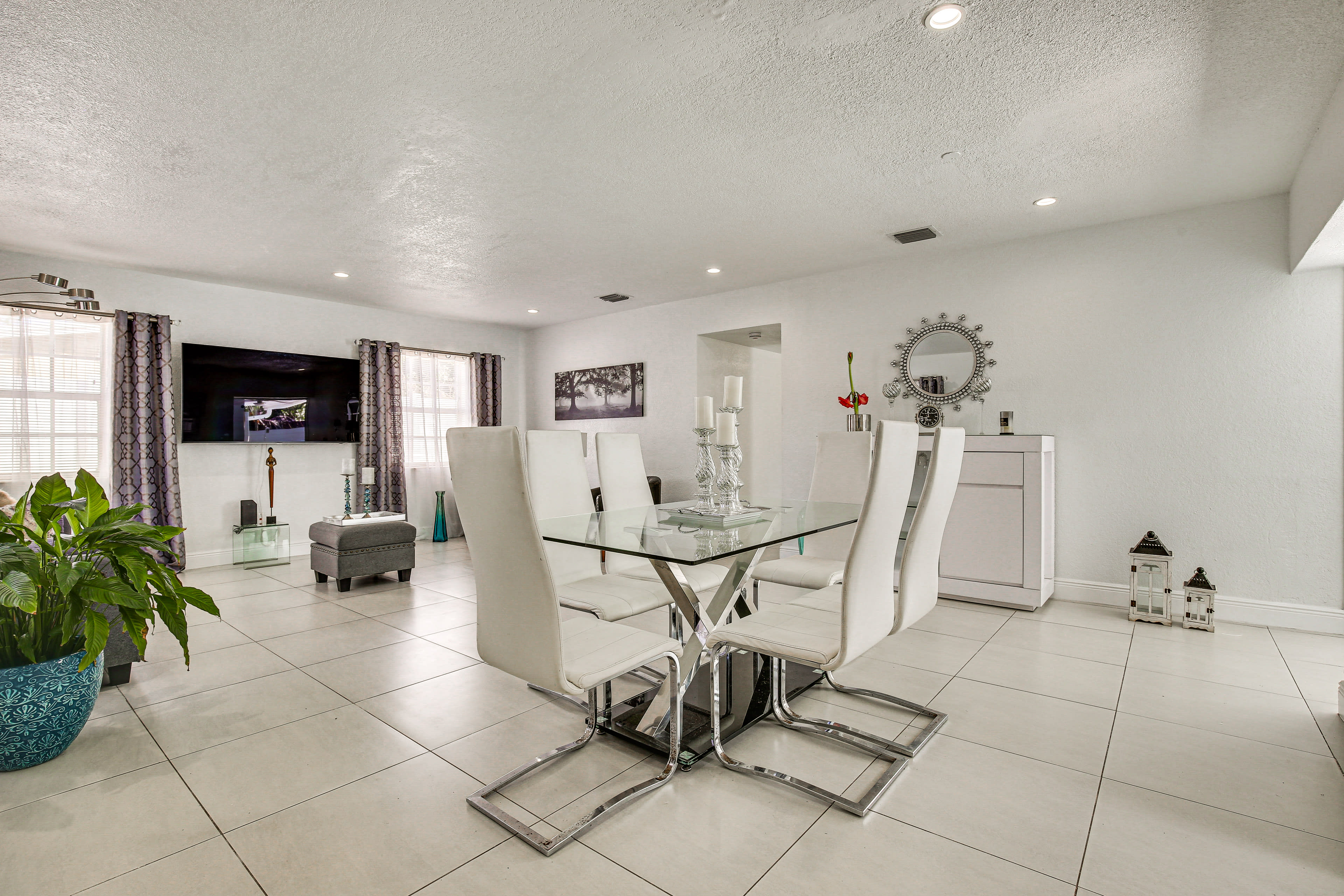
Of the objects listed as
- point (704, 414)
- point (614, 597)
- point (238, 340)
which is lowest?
point (614, 597)

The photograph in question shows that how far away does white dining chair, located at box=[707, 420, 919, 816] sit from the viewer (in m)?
1.78

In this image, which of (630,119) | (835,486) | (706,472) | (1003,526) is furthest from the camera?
(1003,526)

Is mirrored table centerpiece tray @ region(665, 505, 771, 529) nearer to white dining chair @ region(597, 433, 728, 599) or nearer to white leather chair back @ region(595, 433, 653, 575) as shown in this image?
white dining chair @ region(597, 433, 728, 599)

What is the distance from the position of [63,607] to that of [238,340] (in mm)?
4208

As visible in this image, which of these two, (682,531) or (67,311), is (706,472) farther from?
(67,311)

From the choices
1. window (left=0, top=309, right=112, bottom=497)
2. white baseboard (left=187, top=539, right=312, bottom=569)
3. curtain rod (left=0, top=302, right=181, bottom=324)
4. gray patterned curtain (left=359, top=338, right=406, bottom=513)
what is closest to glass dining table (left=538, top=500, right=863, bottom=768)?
white baseboard (left=187, top=539, right=312, bottom=569)

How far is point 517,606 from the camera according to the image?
5.44 ft

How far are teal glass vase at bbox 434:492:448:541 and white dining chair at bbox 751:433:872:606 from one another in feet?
14.8

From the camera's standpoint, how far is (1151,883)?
1.47 meters

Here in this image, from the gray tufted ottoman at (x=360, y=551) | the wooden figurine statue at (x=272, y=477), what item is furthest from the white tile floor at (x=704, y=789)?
the wooden figurine statue at (x=272, y=477)

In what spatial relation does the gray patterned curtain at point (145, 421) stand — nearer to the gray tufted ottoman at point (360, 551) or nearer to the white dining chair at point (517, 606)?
the gray tufted ottoman at point (360, 551)

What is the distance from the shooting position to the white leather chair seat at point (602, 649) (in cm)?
165

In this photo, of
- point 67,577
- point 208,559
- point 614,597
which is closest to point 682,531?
point 614,597

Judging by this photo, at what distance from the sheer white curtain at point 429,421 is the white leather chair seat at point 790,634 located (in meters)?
5.18
